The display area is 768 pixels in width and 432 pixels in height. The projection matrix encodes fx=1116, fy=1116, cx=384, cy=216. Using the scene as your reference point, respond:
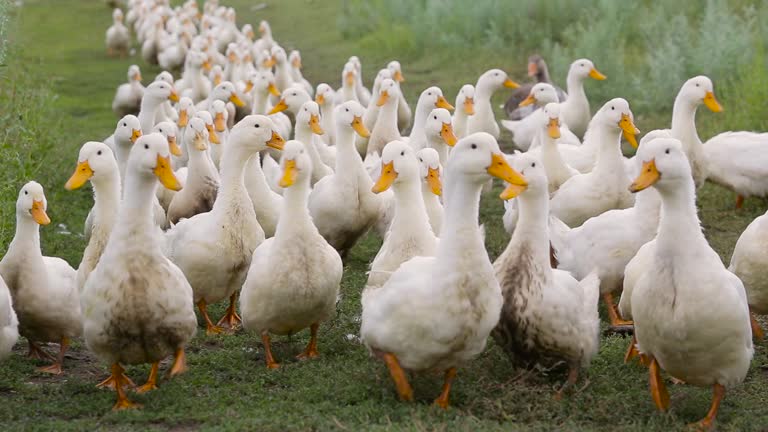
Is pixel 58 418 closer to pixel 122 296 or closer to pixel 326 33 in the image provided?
pixel 122 296

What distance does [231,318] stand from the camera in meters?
7.64

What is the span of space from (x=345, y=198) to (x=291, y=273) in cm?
218

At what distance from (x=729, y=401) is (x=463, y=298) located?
1.63 m

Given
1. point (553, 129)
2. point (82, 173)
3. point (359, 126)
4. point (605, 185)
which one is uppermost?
point (82, 173)

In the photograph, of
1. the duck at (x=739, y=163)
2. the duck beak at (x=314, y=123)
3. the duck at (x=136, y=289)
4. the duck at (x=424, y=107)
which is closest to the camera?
the duck at (x=136, y=289)

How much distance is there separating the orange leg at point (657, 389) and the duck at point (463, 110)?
5122 millimetres

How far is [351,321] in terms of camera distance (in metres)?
7.46

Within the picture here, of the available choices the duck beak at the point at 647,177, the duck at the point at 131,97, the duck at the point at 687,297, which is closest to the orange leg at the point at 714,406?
the duck at the point at 687,297

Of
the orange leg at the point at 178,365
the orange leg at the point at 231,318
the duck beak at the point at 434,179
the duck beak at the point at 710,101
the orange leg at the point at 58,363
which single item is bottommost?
the orange leg at the point at 231,318

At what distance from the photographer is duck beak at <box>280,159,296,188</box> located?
6425mm

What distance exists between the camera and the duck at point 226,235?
7.07 m

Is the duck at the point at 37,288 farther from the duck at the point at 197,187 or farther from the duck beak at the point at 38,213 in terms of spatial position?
the duck at the point at 197,187

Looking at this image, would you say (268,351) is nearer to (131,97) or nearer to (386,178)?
(386,178)

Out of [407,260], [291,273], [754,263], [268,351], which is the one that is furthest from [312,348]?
[754,263]
